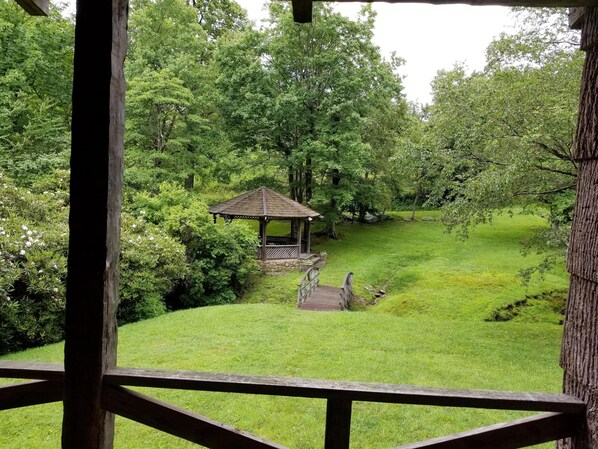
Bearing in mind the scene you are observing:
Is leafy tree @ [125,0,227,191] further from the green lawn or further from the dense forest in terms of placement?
the green lawn

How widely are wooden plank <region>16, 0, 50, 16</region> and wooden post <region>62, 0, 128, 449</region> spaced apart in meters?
0.37

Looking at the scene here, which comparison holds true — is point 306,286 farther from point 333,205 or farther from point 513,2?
point 513,2

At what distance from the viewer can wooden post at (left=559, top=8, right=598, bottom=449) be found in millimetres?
1707

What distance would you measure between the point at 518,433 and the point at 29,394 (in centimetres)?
240

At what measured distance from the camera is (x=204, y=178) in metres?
18.9

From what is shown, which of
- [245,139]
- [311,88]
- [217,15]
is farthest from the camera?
[217,15]

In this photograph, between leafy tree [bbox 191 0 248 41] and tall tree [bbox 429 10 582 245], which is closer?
tall tree [bbox 429 10 582 245]

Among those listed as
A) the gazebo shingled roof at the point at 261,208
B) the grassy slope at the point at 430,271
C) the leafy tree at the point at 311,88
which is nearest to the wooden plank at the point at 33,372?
the grassy slope at the point at 430,271

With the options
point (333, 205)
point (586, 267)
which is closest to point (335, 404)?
point (586, 267)

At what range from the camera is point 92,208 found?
1704mm

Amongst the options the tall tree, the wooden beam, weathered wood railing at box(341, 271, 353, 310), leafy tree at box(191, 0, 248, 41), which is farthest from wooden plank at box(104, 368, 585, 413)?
leafy tree at box(191, 0, 248, 41)

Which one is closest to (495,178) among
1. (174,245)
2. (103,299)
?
(103,299)

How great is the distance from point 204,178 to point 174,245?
8.41 metres

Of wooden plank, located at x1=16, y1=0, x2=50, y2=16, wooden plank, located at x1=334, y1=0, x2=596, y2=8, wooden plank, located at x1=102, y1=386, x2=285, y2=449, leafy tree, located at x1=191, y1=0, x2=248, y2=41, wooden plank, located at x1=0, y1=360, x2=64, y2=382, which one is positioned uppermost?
leafy tree, located at x1=191, y1=0, x2=248, y2=41
